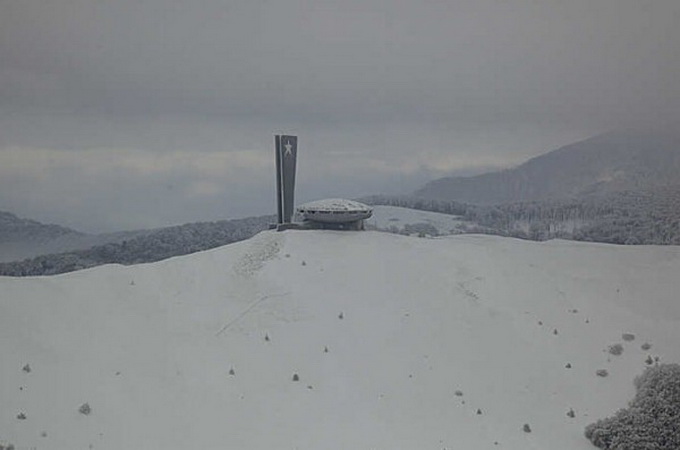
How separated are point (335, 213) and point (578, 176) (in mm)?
3930

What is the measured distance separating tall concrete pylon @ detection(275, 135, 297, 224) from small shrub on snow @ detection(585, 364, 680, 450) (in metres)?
6.07

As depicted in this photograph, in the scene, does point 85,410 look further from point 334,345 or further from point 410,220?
point 410,220

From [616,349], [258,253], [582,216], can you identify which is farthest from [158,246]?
[616,349]

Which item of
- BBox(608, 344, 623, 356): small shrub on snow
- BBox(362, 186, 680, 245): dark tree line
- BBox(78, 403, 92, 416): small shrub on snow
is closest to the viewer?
BBox(78, 403, 92, 416): small shrub on snow

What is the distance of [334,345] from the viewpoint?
651 cm

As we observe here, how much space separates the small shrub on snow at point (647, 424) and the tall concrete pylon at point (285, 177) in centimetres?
607

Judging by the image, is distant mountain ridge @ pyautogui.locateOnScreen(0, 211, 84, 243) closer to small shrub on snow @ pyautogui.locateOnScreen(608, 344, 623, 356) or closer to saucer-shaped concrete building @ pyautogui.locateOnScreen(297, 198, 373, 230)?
saucer-shaped concrete building @ pyautogui.locateOnScreen(297, 198, 373, 230)

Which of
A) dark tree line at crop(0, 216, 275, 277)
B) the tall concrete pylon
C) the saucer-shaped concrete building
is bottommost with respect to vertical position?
dark tree line at crop(0, 216, 275, 277)

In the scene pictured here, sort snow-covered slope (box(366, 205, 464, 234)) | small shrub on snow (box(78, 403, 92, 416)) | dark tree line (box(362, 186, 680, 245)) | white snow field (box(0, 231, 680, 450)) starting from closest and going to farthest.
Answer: small shrub on snow (box(78, 403, 92, 416))
white snow field (box(0, 231, 680, 450))
dark tree line (box(362, 186, 680, 245))
snow-covered slope (box(366, 205, 464, 234))

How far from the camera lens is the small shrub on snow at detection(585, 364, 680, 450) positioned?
512cm

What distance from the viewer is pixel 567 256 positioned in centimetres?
894

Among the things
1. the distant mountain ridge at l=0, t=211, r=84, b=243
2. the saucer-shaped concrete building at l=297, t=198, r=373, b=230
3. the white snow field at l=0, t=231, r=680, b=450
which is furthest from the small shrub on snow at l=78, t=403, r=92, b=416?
the saucer-shaped concrete building at l=297, t=198, r=373, b=230

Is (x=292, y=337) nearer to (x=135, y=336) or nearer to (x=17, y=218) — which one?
(x=135, y=336)

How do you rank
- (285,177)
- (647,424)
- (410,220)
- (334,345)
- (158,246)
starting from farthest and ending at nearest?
(410,220), (158,246), (285,177), (334,345), (647,424)
